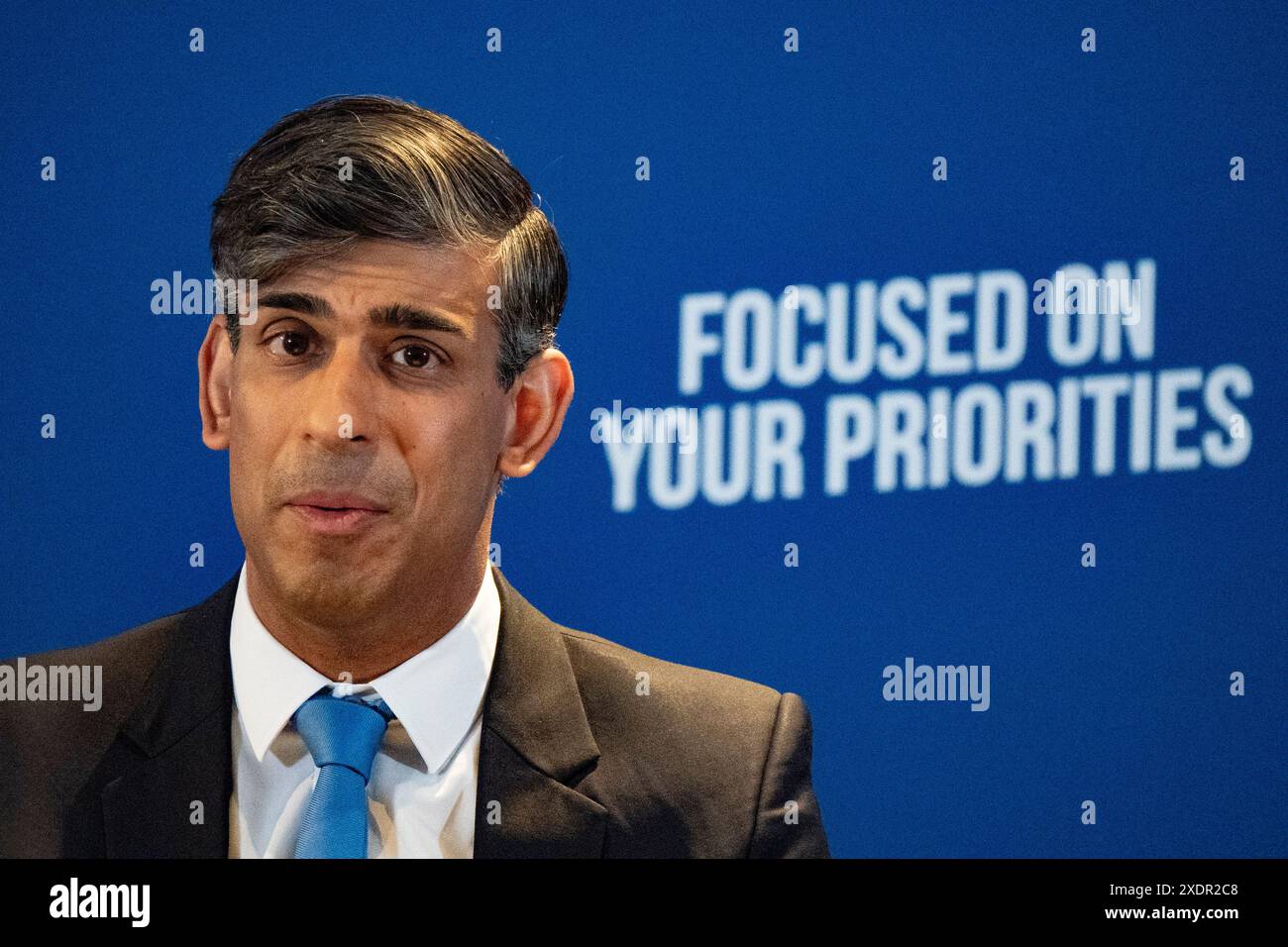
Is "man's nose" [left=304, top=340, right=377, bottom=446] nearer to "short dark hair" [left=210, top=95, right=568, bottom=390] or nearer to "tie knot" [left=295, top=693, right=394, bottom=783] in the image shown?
"short dark hair" [left=210, top=95, right=568, bottom=390]

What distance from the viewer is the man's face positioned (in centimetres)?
287

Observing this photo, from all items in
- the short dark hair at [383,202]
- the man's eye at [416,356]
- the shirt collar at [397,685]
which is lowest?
the shirt collar at [397,685]

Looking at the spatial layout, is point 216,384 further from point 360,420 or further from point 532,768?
point 532,768

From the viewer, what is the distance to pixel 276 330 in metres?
2.90

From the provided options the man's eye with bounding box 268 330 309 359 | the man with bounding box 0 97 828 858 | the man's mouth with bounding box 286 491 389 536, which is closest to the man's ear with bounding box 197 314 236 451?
the man with bounding box 0 97 828 858

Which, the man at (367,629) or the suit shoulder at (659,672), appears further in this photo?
the suit shoulder at (659,672)

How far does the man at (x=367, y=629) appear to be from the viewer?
113 inches

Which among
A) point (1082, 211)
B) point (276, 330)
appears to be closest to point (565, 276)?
point (276, 330)

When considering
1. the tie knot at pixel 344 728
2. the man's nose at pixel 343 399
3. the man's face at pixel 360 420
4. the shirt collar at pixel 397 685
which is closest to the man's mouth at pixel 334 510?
the man's face at pixel 360 420

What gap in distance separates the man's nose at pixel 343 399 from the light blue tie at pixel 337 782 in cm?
54

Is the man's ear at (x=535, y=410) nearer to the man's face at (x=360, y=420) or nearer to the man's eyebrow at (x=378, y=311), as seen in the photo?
the man's face at (x=360, y=420)

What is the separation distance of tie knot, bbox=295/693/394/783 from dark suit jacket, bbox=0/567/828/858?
6.3 inches
